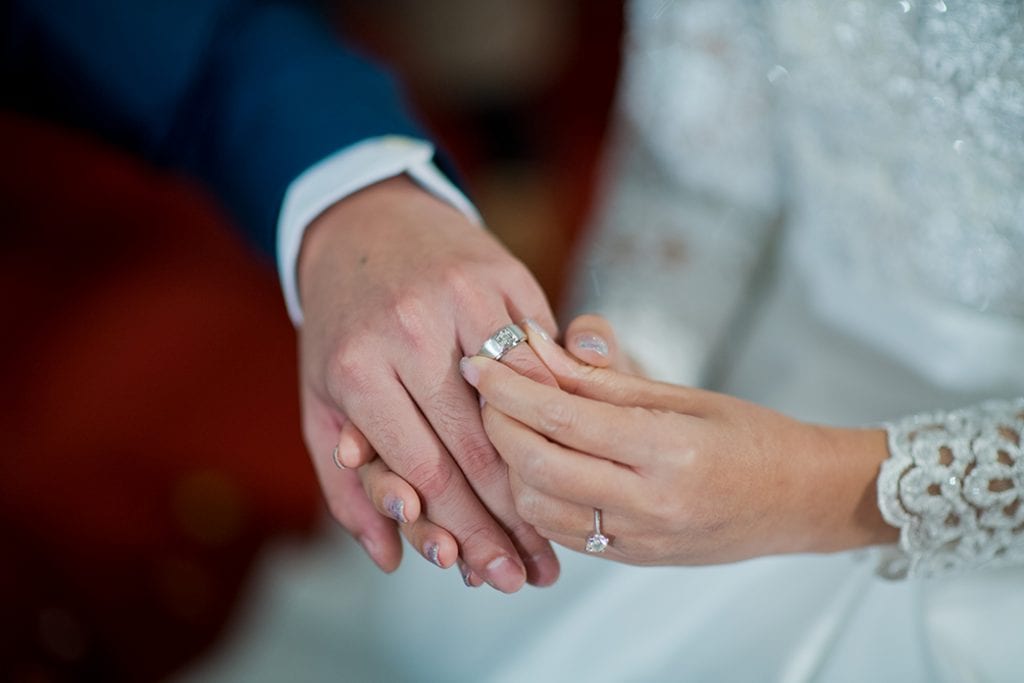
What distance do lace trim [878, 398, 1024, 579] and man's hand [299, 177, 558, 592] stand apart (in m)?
0.27

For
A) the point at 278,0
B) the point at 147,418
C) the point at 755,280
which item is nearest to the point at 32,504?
the point at 147,418

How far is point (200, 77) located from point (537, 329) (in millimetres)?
602

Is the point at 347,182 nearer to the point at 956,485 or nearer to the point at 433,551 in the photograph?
the point at 433,551

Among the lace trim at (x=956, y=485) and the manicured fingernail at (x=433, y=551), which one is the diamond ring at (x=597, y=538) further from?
the lace trim at (x=956, y=485)

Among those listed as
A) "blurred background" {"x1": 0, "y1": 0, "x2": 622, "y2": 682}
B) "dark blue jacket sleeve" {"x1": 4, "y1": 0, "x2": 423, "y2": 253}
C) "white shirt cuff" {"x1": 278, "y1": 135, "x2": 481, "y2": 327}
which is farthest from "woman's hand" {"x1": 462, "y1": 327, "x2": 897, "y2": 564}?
"blurred background" {"x1": 0, "y1": 0, "x2": 622, "y2": 682}

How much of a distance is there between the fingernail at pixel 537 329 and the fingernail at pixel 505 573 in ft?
0.54

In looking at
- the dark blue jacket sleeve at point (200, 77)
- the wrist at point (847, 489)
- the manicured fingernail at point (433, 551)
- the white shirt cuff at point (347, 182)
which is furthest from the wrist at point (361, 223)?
the wrist at point (847, 489)

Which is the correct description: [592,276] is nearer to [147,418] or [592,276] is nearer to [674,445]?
[674,445]

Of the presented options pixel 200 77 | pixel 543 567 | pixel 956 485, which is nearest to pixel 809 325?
pixel 956 485

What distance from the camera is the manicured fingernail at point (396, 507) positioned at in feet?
2.21

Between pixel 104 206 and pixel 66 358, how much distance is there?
39cm

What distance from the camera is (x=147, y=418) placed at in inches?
59.4

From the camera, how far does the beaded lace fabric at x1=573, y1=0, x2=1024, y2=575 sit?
71 centimetres

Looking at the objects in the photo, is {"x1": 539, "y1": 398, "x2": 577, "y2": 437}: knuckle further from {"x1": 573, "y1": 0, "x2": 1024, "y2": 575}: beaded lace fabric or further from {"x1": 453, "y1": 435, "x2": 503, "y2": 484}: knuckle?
{"x1": 573, "y1": 0, "x2": 1024, "y2": 575}: beaded lace fabric
